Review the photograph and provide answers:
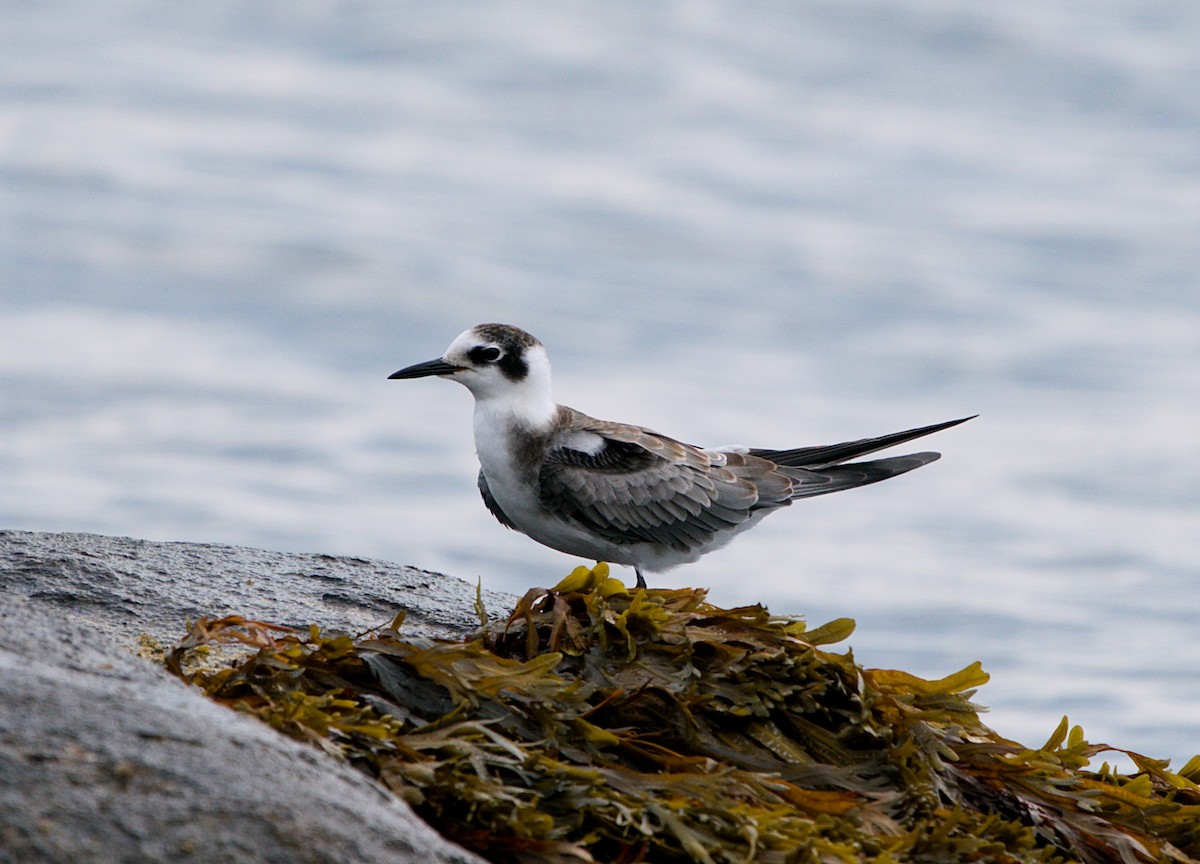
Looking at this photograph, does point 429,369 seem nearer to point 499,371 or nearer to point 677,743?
point 499,371

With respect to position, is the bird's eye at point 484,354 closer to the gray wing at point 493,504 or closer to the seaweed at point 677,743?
the gray wing at point 493,504

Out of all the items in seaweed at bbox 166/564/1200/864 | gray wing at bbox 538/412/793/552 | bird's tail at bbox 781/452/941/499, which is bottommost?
seaweed at bbox 166/564/1200/864

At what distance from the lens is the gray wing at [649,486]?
22.7 feet

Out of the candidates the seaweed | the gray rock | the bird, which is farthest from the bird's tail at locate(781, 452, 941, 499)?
the gray rock

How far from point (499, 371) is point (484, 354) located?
11 cm

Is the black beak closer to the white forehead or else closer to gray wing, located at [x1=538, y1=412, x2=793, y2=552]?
the white forehead

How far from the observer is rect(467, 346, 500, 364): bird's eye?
23.6 ft

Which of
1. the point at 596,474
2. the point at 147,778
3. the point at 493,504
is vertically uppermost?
the point at 596,474

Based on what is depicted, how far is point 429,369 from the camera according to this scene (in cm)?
718

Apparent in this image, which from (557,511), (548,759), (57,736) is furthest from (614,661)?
(557,511)

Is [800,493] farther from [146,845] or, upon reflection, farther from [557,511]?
[146,845]

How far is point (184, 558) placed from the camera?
17.8 feet

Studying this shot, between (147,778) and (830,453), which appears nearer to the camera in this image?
(147,778)

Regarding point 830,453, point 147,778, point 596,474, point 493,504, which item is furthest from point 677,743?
point 830,453
